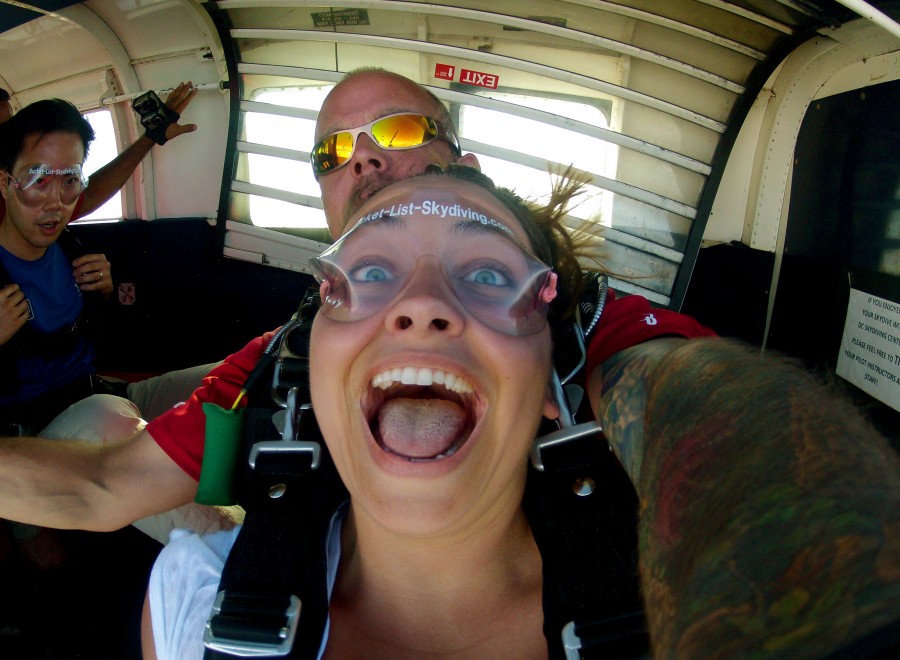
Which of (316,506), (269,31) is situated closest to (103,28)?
(269,31)

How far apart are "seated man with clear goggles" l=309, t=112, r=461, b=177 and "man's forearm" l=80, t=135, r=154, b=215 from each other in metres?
2.37

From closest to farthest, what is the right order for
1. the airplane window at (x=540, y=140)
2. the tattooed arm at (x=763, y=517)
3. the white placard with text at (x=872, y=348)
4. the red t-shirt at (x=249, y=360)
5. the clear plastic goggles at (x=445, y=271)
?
the tattooed arm at (x=763, y=517) < the clear plastic goggles at (x=445, y=271) < the red t-shirt at (x=249, y=360) < the white placard with text at (x=872, y=348) < the airplane window at (x=540, y=140)

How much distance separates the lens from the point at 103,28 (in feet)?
14.2

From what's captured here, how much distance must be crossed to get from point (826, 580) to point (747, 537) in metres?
0.09

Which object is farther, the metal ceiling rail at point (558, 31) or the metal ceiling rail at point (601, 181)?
the metal ceiling rail at point (601, 181)

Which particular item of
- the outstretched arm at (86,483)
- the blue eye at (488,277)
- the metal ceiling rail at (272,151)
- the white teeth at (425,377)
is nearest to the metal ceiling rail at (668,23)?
the metal ceiling rail at (272,151)

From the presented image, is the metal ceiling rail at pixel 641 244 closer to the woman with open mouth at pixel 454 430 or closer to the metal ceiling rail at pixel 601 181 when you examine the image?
the metal ceiling rail at pixel 601 181

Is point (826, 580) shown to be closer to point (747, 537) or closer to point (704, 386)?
point (747, 537)

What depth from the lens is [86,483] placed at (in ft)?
5.87

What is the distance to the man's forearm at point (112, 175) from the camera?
13.5 ft

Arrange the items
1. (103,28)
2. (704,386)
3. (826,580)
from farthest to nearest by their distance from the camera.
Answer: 1. (103,28)
2. (704,386)
3. (826,580)

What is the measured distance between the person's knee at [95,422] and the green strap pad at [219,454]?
1.03 m

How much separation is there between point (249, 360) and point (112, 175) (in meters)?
3.05

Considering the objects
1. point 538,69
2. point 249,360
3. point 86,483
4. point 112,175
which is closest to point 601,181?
point 538,69
